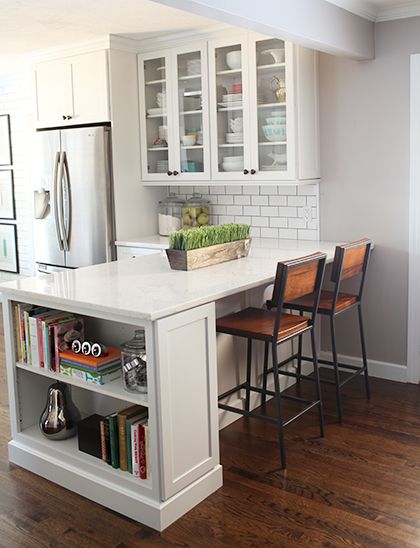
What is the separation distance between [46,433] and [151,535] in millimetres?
859

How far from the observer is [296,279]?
3115 mm

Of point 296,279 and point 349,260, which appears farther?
point 349,260

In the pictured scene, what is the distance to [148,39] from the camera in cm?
479

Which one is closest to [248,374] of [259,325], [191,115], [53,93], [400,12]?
[259,325]

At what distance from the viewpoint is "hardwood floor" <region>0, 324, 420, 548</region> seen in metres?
2.57

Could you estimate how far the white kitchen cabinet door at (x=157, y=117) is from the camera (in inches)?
190

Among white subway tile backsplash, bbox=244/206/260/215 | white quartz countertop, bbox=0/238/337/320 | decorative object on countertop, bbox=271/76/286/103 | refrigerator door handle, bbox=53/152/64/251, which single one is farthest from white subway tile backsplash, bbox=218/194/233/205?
refrigerator door handle, bbox=53/152/64/251

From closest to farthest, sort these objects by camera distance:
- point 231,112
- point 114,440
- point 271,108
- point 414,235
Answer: point 114,440 → point 414,235 → point 271,108 → point 231,112

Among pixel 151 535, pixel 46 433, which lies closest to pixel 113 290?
pixel 46 433

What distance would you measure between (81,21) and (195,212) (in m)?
1.53

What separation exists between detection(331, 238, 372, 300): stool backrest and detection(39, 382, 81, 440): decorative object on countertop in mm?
1493

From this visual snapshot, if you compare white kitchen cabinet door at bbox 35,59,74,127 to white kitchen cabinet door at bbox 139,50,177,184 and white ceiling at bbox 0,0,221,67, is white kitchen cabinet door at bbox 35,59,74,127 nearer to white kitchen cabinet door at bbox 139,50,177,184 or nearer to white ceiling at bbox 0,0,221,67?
white ceiling at bbox 0,0,221,67

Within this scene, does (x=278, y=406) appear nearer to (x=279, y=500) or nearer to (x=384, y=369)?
(x=279, y=500)

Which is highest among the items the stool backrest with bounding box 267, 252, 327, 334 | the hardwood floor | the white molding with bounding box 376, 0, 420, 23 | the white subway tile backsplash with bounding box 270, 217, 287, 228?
the white molding with bounding box 376, 0, 420, 23
